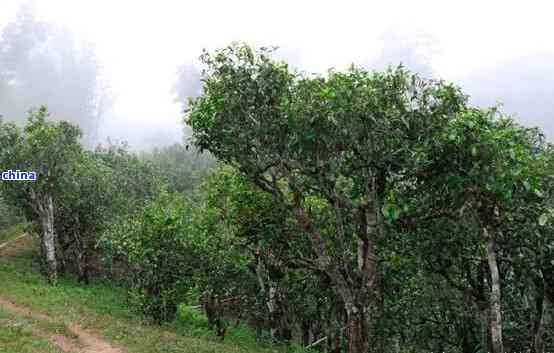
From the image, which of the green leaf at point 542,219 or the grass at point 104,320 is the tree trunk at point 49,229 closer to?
the grass at point 104,320

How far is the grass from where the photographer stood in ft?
64.3

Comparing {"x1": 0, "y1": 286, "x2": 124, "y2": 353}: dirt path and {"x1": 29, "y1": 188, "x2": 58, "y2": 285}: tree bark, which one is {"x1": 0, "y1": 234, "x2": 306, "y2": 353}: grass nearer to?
{"x1": 0, "y1": 286, "x2": 124, "y2": 353}: dirt path

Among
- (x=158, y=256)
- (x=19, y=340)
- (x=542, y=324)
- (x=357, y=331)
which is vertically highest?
(x=158, y=256)

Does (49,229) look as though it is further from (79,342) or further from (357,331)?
(357,331)

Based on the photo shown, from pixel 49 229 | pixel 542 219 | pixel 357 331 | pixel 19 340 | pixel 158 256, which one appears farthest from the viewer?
pixel 49 229

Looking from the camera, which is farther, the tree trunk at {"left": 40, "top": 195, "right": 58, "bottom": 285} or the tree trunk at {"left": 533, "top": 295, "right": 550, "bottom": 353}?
the tree trunk at {"left": 40, "top": 195, "right": 58, "bottom": 285}

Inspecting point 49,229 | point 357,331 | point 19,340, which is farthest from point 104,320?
point 357,331

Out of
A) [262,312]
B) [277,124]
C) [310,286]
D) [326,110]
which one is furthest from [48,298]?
[326,110]

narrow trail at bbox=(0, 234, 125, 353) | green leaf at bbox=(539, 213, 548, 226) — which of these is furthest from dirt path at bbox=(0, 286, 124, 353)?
green leaf at bbox=(539, 213, 548, 226)

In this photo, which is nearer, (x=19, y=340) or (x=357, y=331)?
(x=357, y=331)

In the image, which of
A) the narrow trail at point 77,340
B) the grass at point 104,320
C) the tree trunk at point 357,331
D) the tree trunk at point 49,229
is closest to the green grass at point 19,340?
the grass at point 104,320

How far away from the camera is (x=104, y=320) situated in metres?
24.8

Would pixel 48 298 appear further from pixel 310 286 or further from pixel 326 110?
pixel 326 110

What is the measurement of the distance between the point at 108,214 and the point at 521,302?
105 ft
